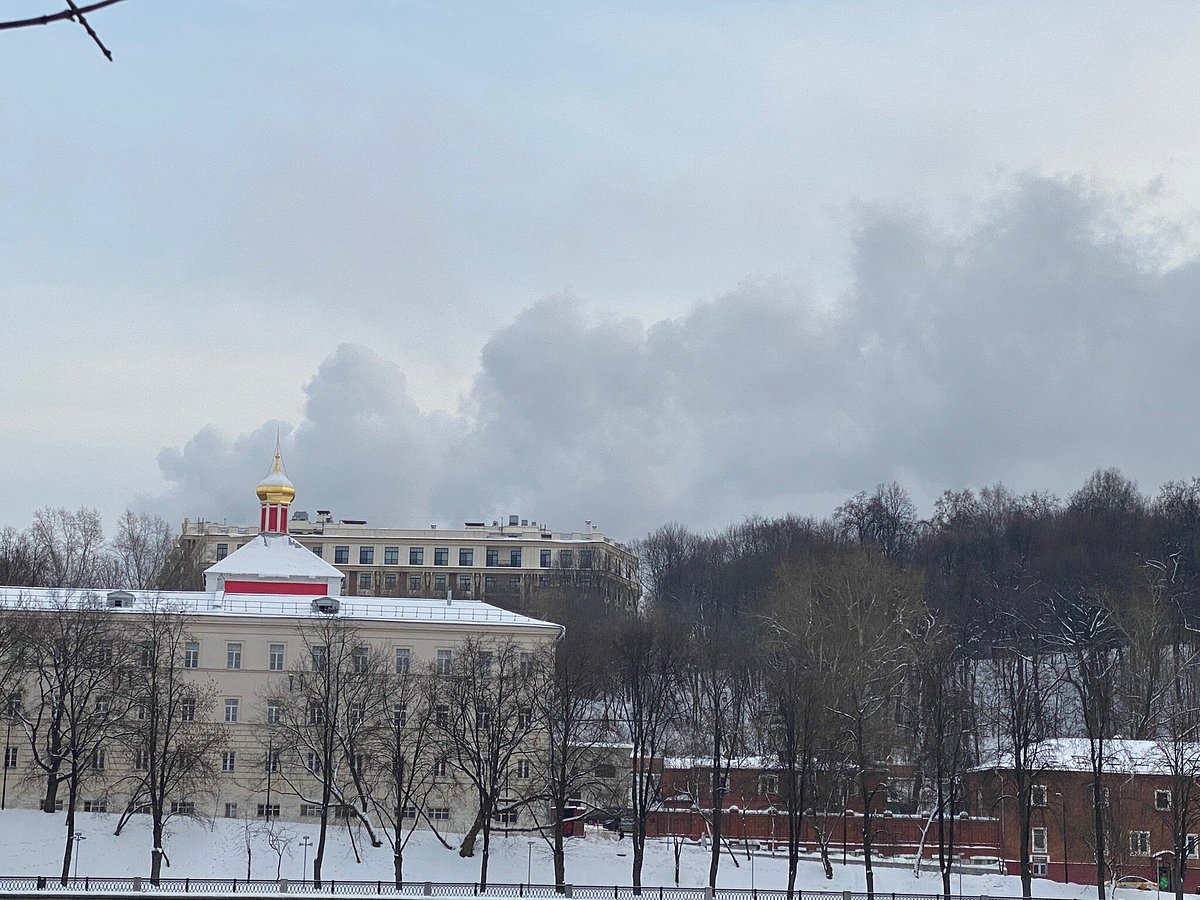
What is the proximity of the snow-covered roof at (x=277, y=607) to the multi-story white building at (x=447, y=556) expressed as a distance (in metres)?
64.1

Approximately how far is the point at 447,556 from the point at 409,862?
84072 mm

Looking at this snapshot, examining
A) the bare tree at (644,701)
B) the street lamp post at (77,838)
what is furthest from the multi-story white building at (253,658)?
the bare tree at (644,701)

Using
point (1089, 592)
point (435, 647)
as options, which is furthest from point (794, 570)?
point (435, 647)

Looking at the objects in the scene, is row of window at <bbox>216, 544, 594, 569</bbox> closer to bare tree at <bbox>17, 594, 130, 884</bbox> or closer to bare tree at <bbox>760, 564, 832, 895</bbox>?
bare tree at <bbox>760, 564, 832, 895</bbox>

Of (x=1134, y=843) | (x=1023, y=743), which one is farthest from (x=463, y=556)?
(x=1134, y=843)

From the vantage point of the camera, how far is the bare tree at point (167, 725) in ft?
203

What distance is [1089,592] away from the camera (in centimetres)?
10500

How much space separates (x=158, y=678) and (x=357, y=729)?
31.5ft

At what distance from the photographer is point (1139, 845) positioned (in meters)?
64.3

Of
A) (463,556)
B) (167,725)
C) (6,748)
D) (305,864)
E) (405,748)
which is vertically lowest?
(305,864)

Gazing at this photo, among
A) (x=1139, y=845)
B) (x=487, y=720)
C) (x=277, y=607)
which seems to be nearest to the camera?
(x=1139, y=845)

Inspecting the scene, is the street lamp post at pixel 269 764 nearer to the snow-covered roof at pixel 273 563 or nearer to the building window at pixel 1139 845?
the snow-covered roof at pixel 273 563

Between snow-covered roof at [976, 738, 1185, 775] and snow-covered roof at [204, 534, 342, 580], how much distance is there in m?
37.1

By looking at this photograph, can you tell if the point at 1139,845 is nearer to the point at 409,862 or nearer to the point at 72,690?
the point at 409,862
